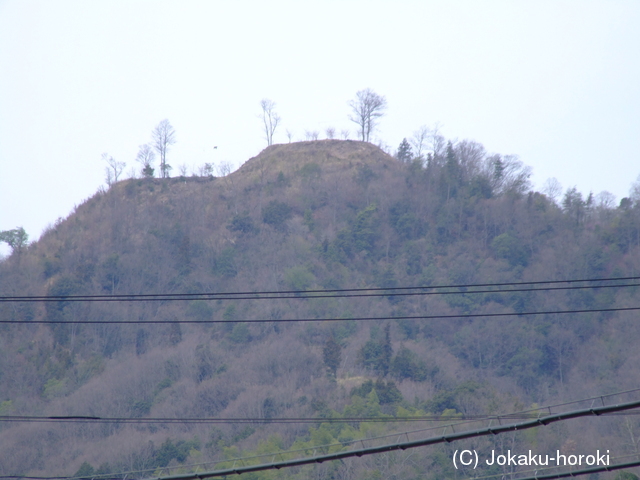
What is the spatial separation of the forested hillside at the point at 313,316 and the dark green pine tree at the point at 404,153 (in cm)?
43

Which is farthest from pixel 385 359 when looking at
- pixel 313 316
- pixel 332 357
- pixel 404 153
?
pixel 404 153

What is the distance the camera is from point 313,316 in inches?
2975

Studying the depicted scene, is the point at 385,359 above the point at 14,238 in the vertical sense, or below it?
below

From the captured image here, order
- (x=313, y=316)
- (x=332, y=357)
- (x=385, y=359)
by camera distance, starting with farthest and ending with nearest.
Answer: (x=313, y=316) → (x=332, y=357) → (x=385, y=359)

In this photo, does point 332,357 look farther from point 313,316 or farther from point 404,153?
point 404,153

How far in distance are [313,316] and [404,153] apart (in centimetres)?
A: 3430

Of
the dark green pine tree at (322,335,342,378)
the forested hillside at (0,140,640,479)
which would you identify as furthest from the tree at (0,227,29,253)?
the dark green pine tree at (322,335,342,378)

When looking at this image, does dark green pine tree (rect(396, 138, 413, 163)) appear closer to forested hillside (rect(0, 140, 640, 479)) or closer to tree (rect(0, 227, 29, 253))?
forested hillside (rect(0, 140, 640, 479))

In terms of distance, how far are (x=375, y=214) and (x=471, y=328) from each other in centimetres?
2186

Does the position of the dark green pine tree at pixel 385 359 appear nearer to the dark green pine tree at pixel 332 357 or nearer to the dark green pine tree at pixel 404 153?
the dark green pine tree at pixel 332 357

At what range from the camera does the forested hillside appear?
49.0 m

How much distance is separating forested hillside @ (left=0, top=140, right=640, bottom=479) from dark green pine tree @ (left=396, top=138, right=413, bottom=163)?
0.43m

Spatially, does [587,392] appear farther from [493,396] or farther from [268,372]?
[268,372]

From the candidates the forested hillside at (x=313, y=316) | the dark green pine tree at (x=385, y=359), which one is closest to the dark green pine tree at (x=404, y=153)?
the forested hillside at (x=313, y=316)
